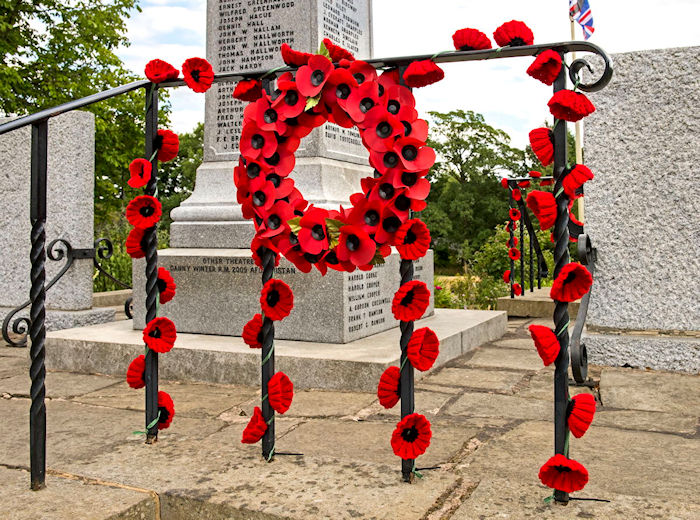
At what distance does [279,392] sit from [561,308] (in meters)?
0.96

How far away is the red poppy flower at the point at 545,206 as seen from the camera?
6.63 feet

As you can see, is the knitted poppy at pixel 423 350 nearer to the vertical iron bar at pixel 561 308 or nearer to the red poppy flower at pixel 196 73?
the vertical iron bar at pixel 561 308

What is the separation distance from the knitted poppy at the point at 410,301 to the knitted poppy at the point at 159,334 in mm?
929

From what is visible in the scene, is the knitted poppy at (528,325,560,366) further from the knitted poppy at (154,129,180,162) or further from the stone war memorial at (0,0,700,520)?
the knitted poppy at (154,129,180,162)

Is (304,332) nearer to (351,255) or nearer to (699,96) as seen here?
(351,255)

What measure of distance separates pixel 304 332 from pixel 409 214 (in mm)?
2304

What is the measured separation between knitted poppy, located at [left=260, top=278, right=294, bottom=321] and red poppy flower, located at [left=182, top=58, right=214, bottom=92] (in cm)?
78

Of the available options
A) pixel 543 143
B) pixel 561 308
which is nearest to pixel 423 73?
pixel 543 143

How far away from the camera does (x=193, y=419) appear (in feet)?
10.0

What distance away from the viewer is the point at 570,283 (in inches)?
77.4

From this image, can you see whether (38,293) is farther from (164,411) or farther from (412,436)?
(412,436)

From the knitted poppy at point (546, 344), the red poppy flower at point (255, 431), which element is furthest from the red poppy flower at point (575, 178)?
the red poppy flower at point (255, 431)

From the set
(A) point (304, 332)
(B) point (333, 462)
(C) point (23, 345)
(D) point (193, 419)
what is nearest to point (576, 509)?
(B) point (333, 462)

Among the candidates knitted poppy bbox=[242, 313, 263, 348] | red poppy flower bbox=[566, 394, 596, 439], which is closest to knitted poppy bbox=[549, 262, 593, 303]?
red poppy flower bbox=[566, 394, 596, 439]
